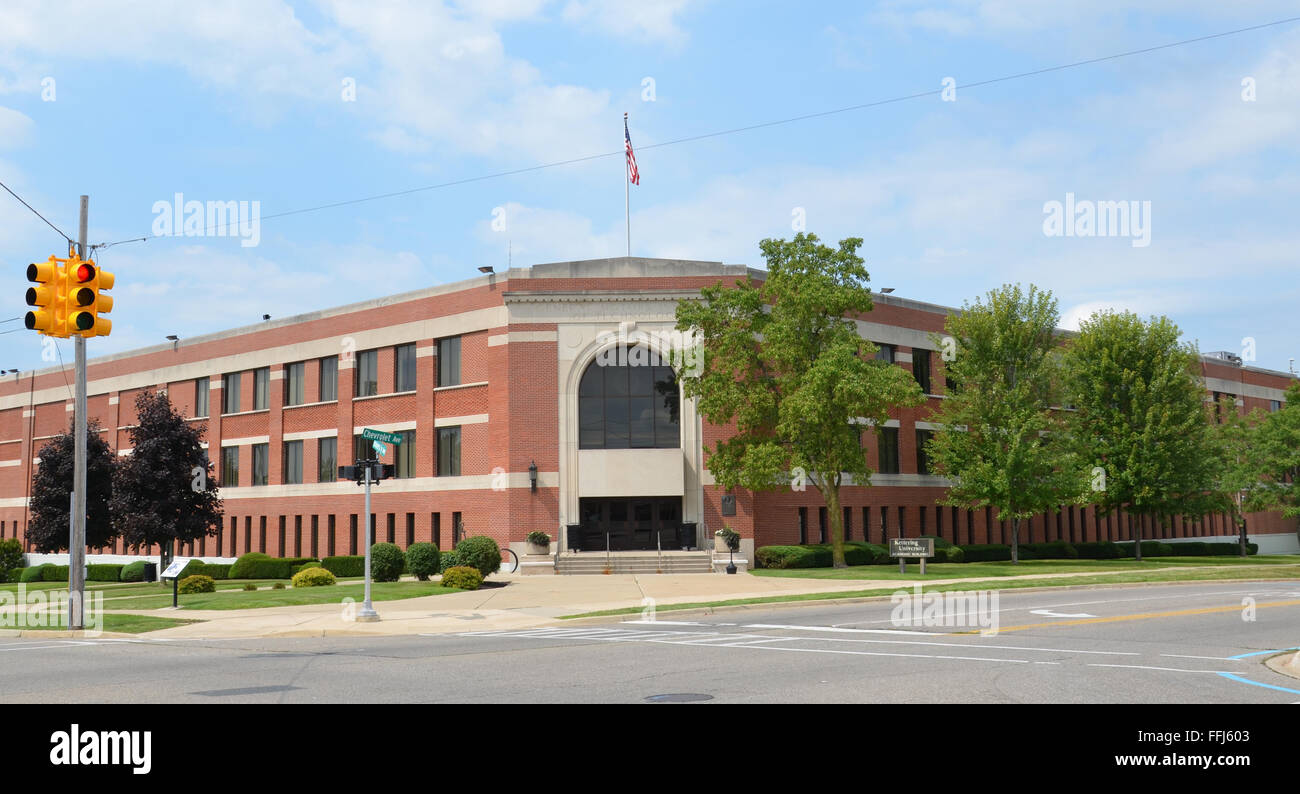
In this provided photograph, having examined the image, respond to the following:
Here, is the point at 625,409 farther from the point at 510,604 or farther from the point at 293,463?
the point at 293,463

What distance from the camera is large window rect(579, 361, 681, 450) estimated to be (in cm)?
4356

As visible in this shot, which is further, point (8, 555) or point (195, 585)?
point (8, 555)

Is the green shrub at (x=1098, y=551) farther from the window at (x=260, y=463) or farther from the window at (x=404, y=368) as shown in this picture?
the window at (x=260, y=463)

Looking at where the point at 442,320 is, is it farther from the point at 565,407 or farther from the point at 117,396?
the point at 117,396

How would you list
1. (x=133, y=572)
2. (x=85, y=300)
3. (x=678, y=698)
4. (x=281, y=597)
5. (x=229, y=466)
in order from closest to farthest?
(x=678, y=698) < (x=85, y=300) < (x=281, y=597) < (x=133, y=572) < (x=229, y=466)

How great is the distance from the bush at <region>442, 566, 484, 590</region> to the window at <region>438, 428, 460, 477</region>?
1196 cm

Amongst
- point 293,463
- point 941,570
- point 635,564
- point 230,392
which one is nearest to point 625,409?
point 635,564

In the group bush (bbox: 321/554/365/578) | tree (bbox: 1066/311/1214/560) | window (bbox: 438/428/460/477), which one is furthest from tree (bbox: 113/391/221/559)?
tree (bbox: 1066/311/1214/560)

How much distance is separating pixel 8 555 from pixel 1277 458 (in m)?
63.4

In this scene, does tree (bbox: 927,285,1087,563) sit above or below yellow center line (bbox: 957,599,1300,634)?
above

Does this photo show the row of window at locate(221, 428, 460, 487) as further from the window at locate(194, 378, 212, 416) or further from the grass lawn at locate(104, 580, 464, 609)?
the grass lawn at locate(104, 580, 464, 609)

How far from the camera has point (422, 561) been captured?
36250 millimetres

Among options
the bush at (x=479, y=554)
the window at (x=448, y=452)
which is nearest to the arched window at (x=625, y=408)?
the window at (x=448, y=452)
